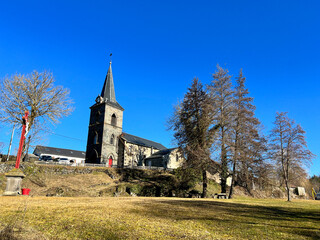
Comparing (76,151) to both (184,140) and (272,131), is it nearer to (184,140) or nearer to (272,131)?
(184,140)

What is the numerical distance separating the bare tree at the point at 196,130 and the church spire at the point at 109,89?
872 inches

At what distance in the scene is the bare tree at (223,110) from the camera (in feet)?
68.8

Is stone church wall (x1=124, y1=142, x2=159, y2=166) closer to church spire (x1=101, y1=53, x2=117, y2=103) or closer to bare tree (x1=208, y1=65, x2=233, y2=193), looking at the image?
church spire (x1=101, y1=53, x2=117, y2=103)

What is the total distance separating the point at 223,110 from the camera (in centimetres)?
2308

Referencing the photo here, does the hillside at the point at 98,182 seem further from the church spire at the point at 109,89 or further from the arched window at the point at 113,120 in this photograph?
the church spire at the point at 109,89

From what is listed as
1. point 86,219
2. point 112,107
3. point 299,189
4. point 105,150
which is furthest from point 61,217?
point 299,189

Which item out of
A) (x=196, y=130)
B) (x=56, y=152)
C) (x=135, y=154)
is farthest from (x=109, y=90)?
(x=56, y=152)

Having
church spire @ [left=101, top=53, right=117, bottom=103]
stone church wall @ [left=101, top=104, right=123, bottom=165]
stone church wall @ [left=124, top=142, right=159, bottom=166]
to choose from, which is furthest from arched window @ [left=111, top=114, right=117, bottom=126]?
stone church wall @ [left=124, top=142, right=159, bottom=166]

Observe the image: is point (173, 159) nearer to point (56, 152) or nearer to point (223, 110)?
point (223, 110)

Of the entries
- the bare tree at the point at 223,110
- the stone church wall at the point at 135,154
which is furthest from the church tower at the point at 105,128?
the bare tree at the point at 223,110

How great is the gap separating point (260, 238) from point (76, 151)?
8362 cm

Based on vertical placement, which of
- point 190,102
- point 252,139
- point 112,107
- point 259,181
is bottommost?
point 259,181

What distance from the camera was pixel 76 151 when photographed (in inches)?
3167

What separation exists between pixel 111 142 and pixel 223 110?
2606 centimetres
